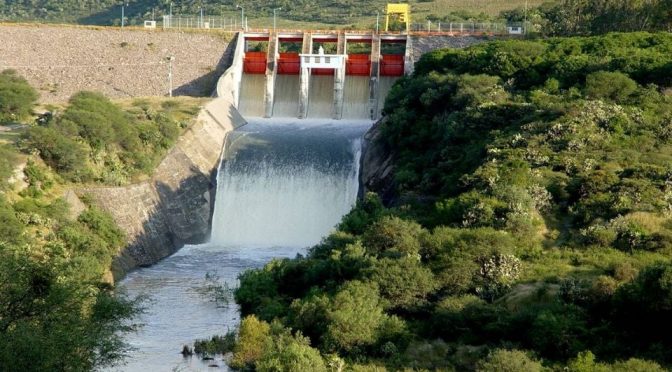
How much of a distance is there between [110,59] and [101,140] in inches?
932

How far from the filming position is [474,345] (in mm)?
39625

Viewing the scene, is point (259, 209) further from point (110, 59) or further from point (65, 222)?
point (110, 59)

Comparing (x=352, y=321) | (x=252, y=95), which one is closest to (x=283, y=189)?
(x=252, y=95)

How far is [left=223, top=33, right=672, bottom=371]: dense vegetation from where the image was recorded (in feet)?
125

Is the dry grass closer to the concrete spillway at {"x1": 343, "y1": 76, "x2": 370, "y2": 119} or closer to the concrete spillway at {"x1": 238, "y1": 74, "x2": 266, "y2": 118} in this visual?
the concrete spillway at {"x1": 343, "y1": 76, "x2": 370, "y2": 119}

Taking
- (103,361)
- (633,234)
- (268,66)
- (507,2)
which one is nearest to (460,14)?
(507,2)

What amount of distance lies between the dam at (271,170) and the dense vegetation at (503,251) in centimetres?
419

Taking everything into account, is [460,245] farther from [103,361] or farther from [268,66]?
[268,66]

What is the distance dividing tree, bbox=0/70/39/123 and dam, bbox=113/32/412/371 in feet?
40.0

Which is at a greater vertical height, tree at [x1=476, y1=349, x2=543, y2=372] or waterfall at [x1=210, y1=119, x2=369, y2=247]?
tree at [x1=476, y1=349, x2=543, y2=372]

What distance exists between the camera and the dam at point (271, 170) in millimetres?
52625

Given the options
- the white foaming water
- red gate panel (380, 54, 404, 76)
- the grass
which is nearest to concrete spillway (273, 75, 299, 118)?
the white foaming water

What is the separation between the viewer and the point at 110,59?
9175 cm

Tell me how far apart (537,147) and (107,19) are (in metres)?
110
